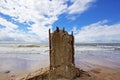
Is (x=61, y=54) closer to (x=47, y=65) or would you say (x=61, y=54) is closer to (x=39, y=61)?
(x=47, y=65)

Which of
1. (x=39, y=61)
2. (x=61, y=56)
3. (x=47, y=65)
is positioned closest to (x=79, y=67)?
(x=47, y=65)

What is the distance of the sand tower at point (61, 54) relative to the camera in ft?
14.4

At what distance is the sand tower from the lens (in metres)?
4.39

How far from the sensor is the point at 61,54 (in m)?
4.44

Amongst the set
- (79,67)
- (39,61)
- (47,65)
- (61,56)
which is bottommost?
(79,67)

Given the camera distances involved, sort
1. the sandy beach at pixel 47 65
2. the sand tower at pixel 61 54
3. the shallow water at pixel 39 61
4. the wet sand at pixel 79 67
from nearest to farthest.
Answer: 1. the sand tower at pixel 61 54
2. the sandy beach at pixel 47 65
3. the wet sand at pixel 79 67
4. the shallow water at pixel 39 61

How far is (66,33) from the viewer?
4418 mm

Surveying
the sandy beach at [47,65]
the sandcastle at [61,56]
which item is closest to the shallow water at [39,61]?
the sandy beach at [47,65]

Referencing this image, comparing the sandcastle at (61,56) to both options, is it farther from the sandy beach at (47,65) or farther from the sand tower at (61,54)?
the sandy beach at (47,65)

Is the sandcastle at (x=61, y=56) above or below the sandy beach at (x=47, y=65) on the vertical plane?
above

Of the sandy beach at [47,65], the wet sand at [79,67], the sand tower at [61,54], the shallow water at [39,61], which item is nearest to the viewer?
the sand tower at [61,54]

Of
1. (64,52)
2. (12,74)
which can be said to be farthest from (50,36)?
(12,74)

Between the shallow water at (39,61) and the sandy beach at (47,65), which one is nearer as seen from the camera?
the sandy beach at (47,65)

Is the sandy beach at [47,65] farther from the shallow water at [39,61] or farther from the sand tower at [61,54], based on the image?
the sand tower at [61,54]
